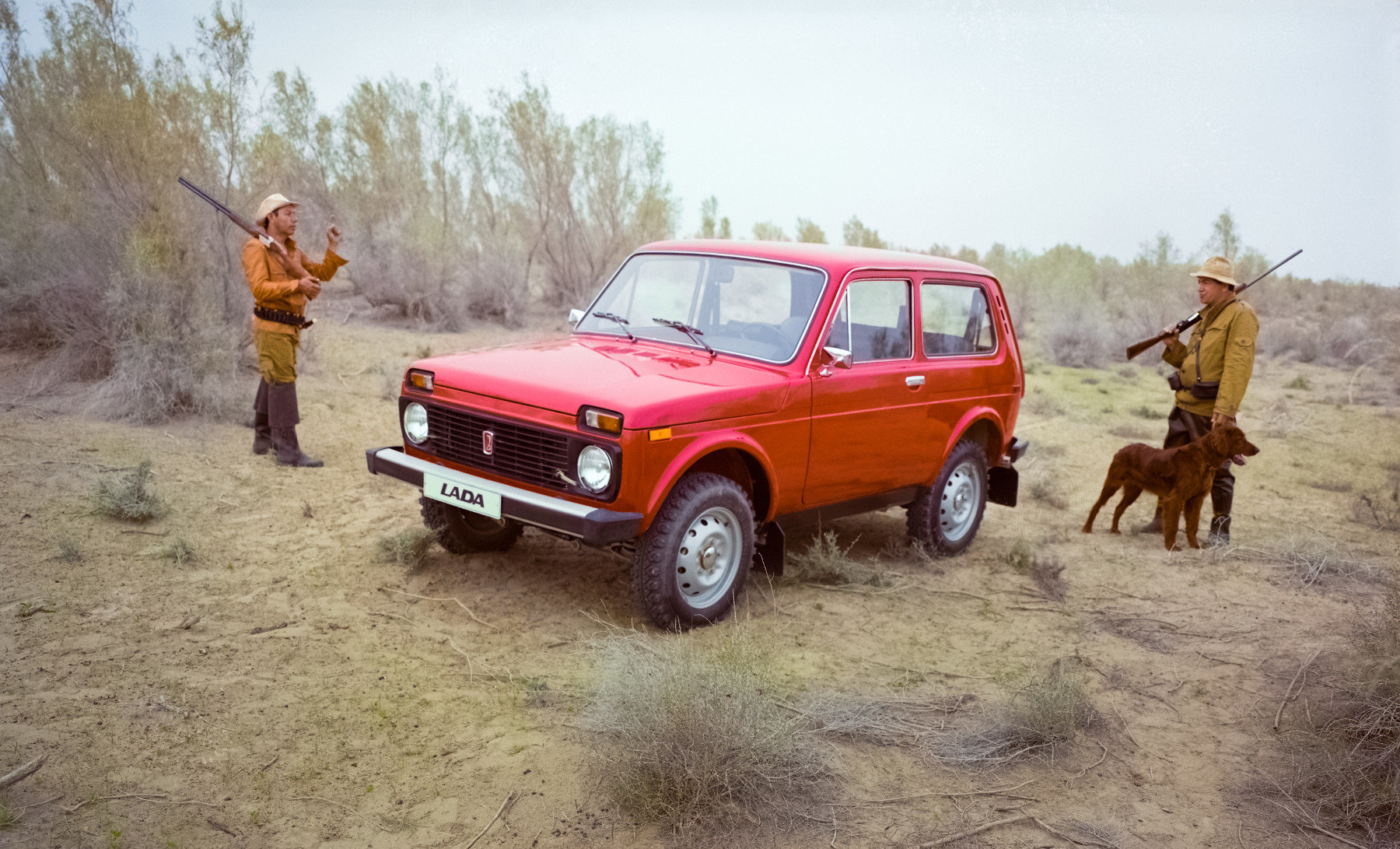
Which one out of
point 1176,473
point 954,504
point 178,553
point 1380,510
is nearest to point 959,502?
point 954,504

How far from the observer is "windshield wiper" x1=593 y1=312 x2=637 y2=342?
5.62 m

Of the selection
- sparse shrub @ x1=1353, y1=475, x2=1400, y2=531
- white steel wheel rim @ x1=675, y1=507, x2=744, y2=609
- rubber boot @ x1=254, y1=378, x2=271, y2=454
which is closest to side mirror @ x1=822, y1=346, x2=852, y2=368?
white steel wheel rim @ x1=675, y1=507, x2=744, y2=609

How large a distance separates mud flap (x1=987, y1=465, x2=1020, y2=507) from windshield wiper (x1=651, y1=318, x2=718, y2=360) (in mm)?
2686

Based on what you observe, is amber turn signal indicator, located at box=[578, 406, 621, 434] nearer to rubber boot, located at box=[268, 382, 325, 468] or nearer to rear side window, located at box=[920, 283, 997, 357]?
rear side window, located at box=[920, 283, 997, 357]

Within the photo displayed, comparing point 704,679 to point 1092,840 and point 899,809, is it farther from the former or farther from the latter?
point 1092,840

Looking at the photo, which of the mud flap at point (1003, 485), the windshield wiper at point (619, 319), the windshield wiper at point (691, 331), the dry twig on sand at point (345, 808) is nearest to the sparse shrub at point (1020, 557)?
the mud flap at point (1003, 485)

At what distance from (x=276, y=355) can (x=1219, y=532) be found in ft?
23.4

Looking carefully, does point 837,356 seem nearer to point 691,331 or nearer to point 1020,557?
point 691,331

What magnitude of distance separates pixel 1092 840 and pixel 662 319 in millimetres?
3416

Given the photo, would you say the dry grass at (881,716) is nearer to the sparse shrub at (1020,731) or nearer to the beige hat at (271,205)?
the sparse shrub at (1020,731)

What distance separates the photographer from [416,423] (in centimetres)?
520

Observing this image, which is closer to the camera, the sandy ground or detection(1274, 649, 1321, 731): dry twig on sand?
the sandy ground

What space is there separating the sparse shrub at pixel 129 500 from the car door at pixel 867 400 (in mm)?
4041

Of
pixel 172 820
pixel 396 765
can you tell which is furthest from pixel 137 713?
pixel 396 765
